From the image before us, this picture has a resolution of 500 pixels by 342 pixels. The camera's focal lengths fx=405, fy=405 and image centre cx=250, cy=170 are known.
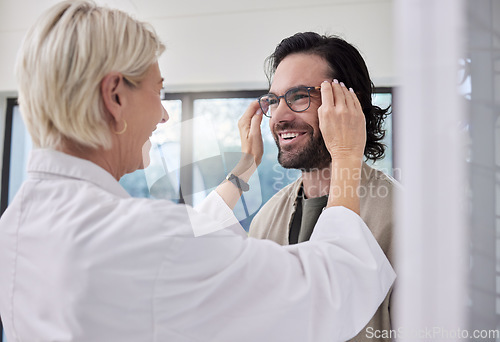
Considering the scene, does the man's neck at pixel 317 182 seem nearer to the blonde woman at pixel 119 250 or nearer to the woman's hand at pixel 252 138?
the woman's hand at pixel 252 138

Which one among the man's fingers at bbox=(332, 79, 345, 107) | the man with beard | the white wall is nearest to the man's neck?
the man with beard

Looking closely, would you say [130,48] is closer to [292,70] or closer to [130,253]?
[130,253]

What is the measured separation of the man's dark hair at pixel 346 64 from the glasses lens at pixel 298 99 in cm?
9

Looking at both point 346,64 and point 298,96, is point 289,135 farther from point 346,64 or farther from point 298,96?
point 346,64

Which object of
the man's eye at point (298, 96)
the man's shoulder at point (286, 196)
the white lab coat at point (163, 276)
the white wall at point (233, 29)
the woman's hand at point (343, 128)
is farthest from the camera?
the white wall at point (233, 29)

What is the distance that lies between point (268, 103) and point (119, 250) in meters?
0.51

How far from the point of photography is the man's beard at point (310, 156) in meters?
0.92

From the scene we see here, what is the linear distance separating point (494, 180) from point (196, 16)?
6.83ft

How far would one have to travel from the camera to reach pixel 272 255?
55cm

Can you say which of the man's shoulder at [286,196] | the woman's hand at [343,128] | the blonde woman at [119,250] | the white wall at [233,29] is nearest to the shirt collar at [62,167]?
the blonde woman at [119,250]

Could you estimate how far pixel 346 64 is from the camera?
3.03 ft

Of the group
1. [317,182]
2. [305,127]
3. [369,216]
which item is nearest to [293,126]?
[305,127]

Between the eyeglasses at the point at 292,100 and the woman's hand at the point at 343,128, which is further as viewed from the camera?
the eyeglasses at the point at 292,100

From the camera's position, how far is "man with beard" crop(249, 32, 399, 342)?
2.87ft
